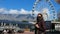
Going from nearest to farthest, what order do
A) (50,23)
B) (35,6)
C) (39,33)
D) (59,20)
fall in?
1. (39,33)
2. (35,6)
3. (50,23)
4. (59,20)

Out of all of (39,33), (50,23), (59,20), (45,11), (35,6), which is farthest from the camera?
(59,20)

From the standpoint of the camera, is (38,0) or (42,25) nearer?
(42,25)

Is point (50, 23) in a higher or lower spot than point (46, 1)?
lower

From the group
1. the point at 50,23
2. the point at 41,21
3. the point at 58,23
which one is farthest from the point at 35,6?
the point at 41,21

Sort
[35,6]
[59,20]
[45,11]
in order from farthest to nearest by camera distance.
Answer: [59,20] < [45,11] < [35,6]

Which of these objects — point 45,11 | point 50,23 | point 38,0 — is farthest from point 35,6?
point 50,23

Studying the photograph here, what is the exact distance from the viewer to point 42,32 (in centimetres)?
640

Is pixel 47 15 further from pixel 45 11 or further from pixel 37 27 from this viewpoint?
pixel 37 27

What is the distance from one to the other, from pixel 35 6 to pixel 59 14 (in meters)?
19.4

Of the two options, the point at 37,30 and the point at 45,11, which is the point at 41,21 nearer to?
the point at 37,30

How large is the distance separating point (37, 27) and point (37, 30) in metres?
0.10

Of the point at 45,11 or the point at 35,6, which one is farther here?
the point at 45,11

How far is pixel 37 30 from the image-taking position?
644 cm

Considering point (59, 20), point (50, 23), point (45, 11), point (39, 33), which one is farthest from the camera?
point (59, 20)
